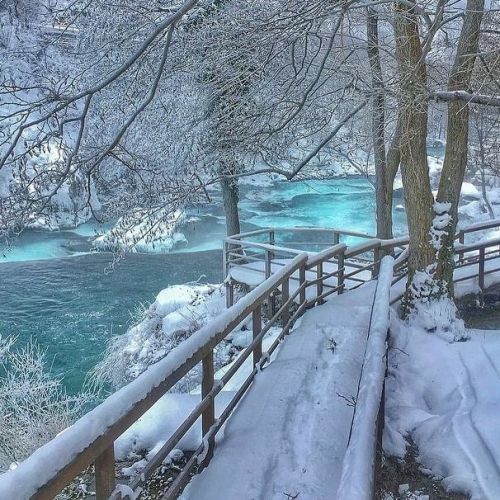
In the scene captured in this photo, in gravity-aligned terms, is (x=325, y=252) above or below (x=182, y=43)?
below

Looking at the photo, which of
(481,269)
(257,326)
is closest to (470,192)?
(481,269)

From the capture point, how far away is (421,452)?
3711 mm

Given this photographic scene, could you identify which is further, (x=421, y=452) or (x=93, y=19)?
(x=93, y=19)

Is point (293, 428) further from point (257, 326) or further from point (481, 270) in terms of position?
point (481, 270)

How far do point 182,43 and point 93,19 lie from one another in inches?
132

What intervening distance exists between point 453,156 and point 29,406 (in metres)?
10.7

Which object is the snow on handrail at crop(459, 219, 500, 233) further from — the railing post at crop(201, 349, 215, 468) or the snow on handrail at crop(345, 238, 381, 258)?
the railing post at crop(201, 349, 215, 468)

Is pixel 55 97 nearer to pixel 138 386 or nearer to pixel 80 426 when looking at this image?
pixel 138 386

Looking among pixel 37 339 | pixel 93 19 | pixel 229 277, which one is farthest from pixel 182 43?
pixel 37 339

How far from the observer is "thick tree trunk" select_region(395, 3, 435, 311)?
22.8 ft

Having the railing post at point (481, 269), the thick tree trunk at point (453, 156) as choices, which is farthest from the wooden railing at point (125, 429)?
the railing post at point (481, 269)

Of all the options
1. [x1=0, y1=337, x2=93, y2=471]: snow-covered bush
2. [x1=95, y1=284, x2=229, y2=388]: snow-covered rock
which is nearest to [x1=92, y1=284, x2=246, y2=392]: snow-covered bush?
[x1=95, y1=284, x2=229, y2=388]: snow-covered rock

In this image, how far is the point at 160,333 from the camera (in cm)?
1467

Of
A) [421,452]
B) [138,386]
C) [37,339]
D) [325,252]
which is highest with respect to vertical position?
[138,386]
